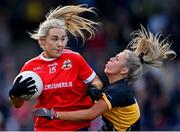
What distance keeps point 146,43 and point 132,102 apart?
0.74 meters

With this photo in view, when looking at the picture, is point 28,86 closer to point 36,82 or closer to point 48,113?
point 36,82

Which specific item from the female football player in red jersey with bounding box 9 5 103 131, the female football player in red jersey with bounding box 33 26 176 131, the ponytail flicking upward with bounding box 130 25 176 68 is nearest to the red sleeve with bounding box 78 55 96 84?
the female football player in red jersey with bounding box 9 5 103 131

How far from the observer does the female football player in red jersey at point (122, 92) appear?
8.24 m

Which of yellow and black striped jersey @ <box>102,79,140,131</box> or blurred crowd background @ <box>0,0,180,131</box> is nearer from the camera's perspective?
yellow and black striped jersey @ <box>102,79,140,131</box>

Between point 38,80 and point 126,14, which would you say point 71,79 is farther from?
point 126,14

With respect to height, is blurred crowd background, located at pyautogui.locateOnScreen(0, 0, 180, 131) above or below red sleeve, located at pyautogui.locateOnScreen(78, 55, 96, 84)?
below

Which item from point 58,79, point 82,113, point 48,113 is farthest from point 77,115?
point 58,79

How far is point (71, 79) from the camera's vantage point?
837 centimetres

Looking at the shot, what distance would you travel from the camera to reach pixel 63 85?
8320mm

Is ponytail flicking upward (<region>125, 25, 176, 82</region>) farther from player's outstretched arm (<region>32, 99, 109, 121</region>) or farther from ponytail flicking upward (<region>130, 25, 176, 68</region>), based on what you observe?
player's outstretched arm (<region>32, 99, 109, 121</region>)

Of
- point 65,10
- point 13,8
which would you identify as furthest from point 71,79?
point 13,8

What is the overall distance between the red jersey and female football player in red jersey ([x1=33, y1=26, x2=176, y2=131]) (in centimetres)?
14

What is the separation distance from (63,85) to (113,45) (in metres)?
7.67

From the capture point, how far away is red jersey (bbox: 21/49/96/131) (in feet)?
27.3
